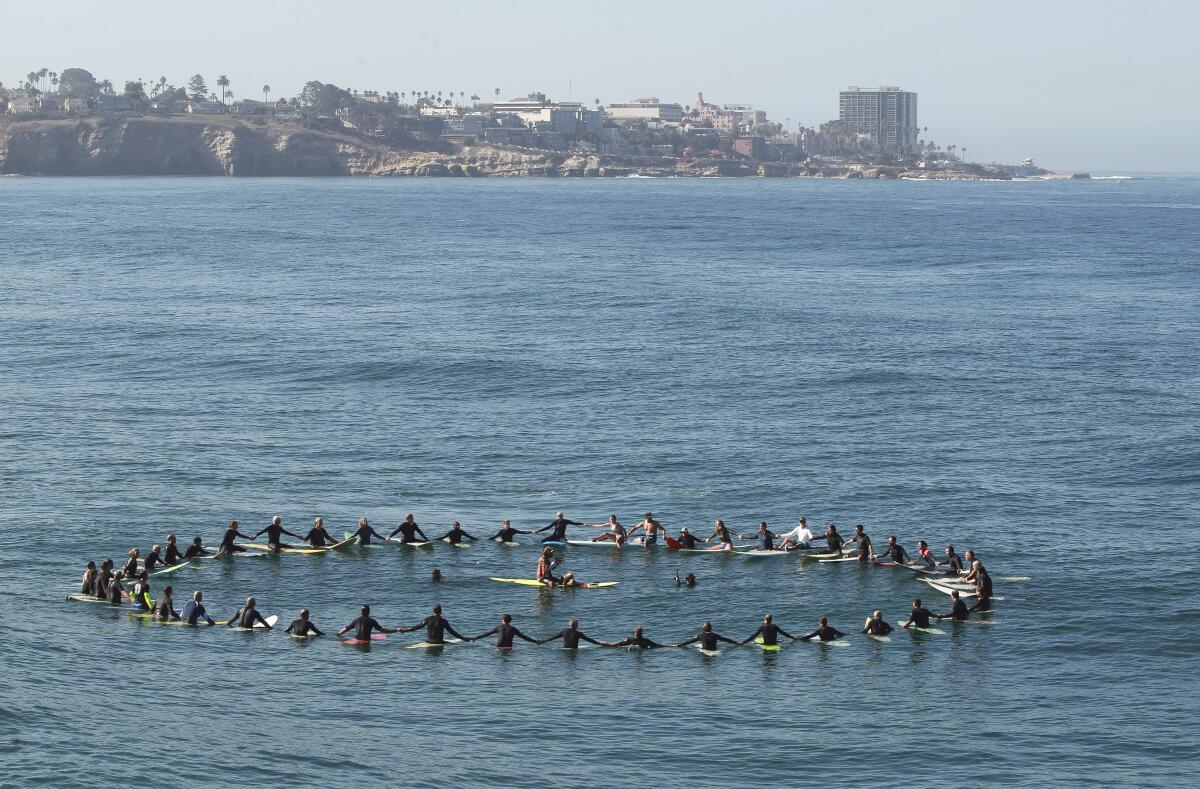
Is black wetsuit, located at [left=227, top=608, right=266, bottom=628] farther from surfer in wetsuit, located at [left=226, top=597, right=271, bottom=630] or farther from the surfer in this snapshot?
the surfer

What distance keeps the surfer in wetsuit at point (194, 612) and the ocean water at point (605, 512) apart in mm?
906

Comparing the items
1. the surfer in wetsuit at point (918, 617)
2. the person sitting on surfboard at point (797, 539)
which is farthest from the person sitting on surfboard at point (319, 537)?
the surfer in wetsuit at point (918, 617)

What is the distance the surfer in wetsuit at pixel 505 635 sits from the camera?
151 feet

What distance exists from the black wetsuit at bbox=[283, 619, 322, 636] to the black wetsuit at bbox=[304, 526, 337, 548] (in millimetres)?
9281

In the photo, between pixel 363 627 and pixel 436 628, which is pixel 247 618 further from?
pixel 436 628

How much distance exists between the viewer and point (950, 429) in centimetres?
7762

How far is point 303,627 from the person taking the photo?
4644 cm

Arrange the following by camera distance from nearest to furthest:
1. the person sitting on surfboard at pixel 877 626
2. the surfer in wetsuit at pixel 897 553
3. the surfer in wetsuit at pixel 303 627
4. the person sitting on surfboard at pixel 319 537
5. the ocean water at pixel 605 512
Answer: the ocean water at pixel 605 512, the surfer in wetsuit at pixel 303 627, the person sitting on surfboard at pixel 877 626, the surfer in wetsuit at pixel 897 553, the person sitting on surfboard at pixel 319 537

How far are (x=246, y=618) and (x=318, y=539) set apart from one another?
9.00 m

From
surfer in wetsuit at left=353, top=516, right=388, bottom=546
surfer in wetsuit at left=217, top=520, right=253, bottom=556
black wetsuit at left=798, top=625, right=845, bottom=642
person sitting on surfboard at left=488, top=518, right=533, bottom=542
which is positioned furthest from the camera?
person sitting on surfboard at left=488, top=518, right=533, bottom=542

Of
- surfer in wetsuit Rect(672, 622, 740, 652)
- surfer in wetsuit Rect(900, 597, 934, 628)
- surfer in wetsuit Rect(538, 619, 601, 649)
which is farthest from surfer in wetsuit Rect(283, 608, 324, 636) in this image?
surfer in wetsuit Rect(900, 597, 934, 628)

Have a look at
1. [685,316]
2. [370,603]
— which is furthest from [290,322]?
[370,603]

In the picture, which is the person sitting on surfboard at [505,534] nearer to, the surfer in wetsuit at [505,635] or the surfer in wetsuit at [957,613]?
the surfer in wetsuit at [505,635]

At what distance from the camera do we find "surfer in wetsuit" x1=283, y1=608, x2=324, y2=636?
4644cm
